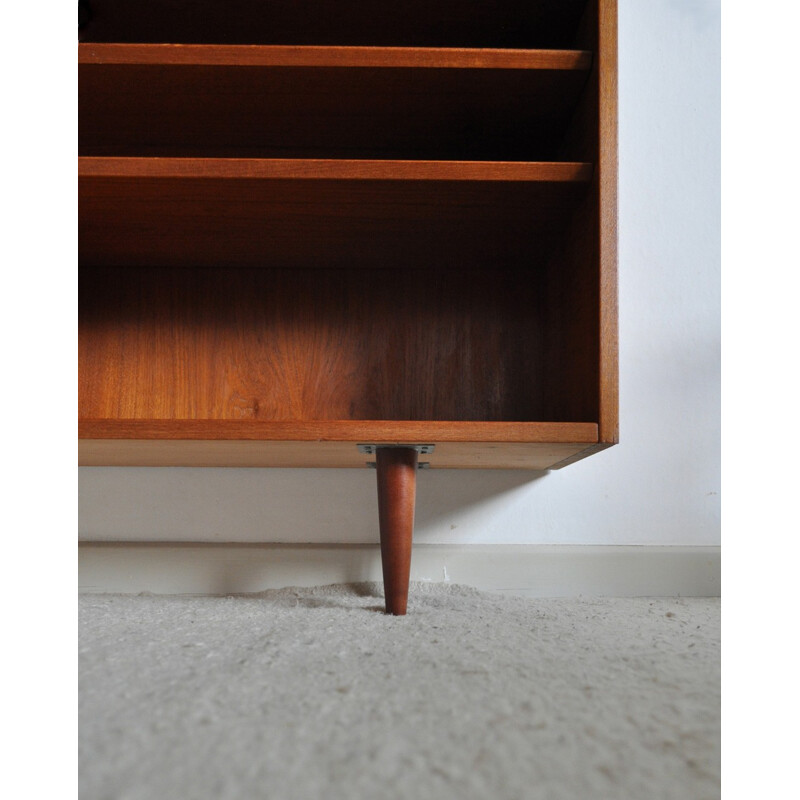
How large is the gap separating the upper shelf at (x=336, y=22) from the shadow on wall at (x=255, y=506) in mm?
594

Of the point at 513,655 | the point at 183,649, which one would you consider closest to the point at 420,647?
the point at 513,655

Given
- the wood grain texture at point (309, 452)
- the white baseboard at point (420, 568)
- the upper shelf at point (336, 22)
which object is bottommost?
the white baseboard at point (420, 568)

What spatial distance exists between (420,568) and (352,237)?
473 millimetres

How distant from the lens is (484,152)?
0.84 metres

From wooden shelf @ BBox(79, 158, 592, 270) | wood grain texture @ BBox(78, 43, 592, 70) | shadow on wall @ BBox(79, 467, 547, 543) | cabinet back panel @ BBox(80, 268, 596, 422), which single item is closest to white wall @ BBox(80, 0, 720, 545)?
shadow on wall @ BBox(79, 467, 547, 543)

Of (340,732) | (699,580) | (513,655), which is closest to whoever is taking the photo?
(340,732)

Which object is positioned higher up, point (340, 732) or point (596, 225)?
point (596, 225)

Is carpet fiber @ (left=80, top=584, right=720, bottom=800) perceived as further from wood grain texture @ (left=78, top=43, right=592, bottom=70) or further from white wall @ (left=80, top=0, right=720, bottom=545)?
wood grain texture @ (left=78, top=43, right=592, bottom=70)

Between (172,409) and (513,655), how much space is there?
1.98ft

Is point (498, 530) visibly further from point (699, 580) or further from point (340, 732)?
point (340, 732)

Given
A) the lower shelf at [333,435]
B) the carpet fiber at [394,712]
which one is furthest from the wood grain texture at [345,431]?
the carpet fiber at [394,712]

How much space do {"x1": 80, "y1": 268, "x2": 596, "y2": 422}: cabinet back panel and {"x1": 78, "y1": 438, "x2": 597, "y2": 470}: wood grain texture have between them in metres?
0.07

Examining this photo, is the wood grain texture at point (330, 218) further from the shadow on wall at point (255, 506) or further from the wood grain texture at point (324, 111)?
the shadow on wall at point (255, 506)

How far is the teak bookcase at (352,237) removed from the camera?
64 centimetres
